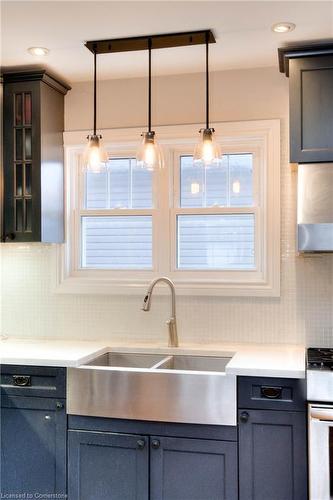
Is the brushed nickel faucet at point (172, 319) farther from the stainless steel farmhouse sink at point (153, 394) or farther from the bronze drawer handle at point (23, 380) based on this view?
the bronze drawer handle at point (23, 380)

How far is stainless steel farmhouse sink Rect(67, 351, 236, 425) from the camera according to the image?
8.27 ft

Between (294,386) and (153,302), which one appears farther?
(153,302)

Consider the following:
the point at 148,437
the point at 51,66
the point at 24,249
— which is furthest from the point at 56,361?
the point at 51,66

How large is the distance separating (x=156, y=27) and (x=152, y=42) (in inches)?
6.1

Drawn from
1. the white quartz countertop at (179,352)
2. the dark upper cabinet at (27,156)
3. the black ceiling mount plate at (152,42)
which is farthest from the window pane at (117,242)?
the black ceiling mount plate at (152,42)

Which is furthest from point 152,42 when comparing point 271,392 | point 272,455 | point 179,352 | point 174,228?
point 272,455

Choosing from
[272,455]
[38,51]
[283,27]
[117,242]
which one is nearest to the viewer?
[272,455]

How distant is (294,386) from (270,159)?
4.38 feet

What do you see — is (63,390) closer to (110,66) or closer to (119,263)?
(119,263)

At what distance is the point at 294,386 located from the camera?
8.09ft

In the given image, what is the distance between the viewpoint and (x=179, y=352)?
3.10 metres

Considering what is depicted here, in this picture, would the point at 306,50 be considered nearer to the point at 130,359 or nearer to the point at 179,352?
the point at 179,352

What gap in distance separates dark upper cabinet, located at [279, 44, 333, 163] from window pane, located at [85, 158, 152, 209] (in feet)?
3.36

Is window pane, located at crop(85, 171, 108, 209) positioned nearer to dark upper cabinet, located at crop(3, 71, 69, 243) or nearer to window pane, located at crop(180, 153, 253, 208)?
dark upper cabinet, located at crop(3, 71, 69, 243)
